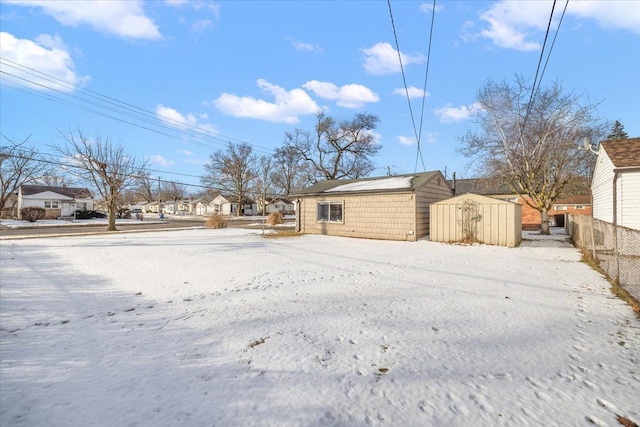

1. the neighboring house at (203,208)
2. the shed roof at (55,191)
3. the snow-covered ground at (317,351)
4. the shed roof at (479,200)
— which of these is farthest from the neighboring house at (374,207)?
the neighboring house at (203,208)

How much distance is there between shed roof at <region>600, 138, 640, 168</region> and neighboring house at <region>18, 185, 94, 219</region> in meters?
45.6

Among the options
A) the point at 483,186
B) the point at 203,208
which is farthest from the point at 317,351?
the point at 203,208

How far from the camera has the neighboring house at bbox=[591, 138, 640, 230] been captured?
1005 centimetres

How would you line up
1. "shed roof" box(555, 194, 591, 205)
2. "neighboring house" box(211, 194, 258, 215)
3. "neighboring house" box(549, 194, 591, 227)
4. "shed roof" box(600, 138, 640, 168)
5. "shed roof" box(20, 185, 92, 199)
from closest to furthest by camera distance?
1. "shed roof" box(600, 138, 640, 168)
2. "neighboring house" box(549, 194, 591, 227)
3. "shed roof" box(555, 194, 591, 205)
4. "shed roof" box(20, 185, 92, 199)
5. "neighboring house" box(211, 194, 258, 215)

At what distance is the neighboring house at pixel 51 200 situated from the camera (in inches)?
1486

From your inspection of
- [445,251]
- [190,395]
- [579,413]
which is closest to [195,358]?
[190,395]

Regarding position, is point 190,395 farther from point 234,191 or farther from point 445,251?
point 234,191

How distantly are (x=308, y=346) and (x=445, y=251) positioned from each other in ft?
28.3

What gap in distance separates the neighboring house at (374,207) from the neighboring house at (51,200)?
33.0 metres

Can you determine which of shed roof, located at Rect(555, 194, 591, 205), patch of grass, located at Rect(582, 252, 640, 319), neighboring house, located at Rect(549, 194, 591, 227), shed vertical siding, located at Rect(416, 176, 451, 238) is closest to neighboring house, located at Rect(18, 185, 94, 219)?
shed vertical siding, located at Rect(416, 176, 451, 238)

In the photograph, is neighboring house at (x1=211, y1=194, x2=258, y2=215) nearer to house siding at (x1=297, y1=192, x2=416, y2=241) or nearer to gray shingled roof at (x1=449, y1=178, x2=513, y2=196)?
gray shingled roof at (x1=449, y1=178, x2=513, y2=196)

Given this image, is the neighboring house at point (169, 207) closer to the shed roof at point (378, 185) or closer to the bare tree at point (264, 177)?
the bare tree at point (264, 177)

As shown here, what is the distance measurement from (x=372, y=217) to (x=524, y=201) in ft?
40.0

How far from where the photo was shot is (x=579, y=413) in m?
2.23
